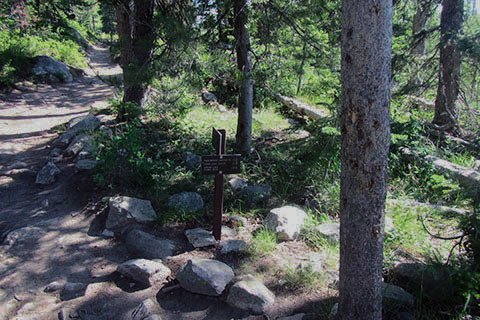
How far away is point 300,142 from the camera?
6582 mm

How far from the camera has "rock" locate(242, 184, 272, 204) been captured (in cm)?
588

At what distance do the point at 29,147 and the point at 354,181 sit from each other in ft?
25.1

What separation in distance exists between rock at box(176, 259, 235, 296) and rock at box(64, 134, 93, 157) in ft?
13.3

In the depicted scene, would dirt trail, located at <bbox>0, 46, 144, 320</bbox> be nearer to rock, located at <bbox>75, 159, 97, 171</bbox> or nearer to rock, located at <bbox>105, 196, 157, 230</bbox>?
rock, located at <bbox>75, 159, 97, 171</bbox>

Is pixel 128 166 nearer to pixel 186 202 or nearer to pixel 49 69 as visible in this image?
pixel 186 202

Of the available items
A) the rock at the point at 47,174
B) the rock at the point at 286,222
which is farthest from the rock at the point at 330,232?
the rock at the point at 47,174

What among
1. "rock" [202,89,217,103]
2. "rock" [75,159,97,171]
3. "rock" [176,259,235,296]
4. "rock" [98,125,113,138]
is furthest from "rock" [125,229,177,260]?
"rock" [202,89,217,103]

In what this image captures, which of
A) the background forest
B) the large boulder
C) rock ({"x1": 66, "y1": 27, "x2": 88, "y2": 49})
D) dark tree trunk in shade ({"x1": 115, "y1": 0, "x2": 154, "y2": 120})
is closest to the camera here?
the background forest

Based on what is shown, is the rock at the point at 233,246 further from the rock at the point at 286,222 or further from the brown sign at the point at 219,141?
the brown sign at the point at 219,141

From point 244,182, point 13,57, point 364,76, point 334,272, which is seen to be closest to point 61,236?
point 244,182

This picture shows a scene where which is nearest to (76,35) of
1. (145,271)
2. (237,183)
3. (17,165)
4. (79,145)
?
(79,145)

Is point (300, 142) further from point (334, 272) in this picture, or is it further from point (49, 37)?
point (49, 37)

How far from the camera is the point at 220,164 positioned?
15.5 ft

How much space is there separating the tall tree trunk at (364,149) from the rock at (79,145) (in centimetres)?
562
